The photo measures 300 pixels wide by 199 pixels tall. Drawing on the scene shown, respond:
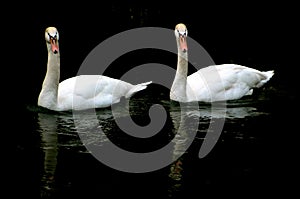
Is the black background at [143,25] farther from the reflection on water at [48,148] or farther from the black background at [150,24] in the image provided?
the reflection on water at [48,148]

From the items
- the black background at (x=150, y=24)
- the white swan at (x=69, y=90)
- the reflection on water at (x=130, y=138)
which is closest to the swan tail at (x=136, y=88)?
the reflection on water at (x=130, y=138)

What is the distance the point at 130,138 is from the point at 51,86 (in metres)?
2.29

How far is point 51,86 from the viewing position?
14336 millimetres

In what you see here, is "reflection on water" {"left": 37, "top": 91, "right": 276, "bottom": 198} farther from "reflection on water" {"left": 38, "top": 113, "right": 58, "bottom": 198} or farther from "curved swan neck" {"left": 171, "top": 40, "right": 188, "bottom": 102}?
"curved swan neck" {"left": 171, "top": 40, "right": 188, "bottom": 102}

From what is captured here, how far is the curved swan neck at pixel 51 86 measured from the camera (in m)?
14.3

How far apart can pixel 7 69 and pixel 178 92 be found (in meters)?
4.93

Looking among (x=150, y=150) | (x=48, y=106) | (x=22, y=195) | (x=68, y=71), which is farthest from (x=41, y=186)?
(x=68, y=71)

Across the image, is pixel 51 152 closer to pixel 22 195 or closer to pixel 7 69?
pixel 22 195

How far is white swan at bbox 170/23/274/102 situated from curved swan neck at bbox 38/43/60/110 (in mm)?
2406

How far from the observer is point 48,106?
563 inches

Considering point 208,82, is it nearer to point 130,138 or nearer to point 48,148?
point 130,138

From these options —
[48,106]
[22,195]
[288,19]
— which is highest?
[288,19]

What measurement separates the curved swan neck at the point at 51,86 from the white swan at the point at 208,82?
241cm

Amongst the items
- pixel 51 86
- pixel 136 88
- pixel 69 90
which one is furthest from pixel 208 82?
pixel 51 86
